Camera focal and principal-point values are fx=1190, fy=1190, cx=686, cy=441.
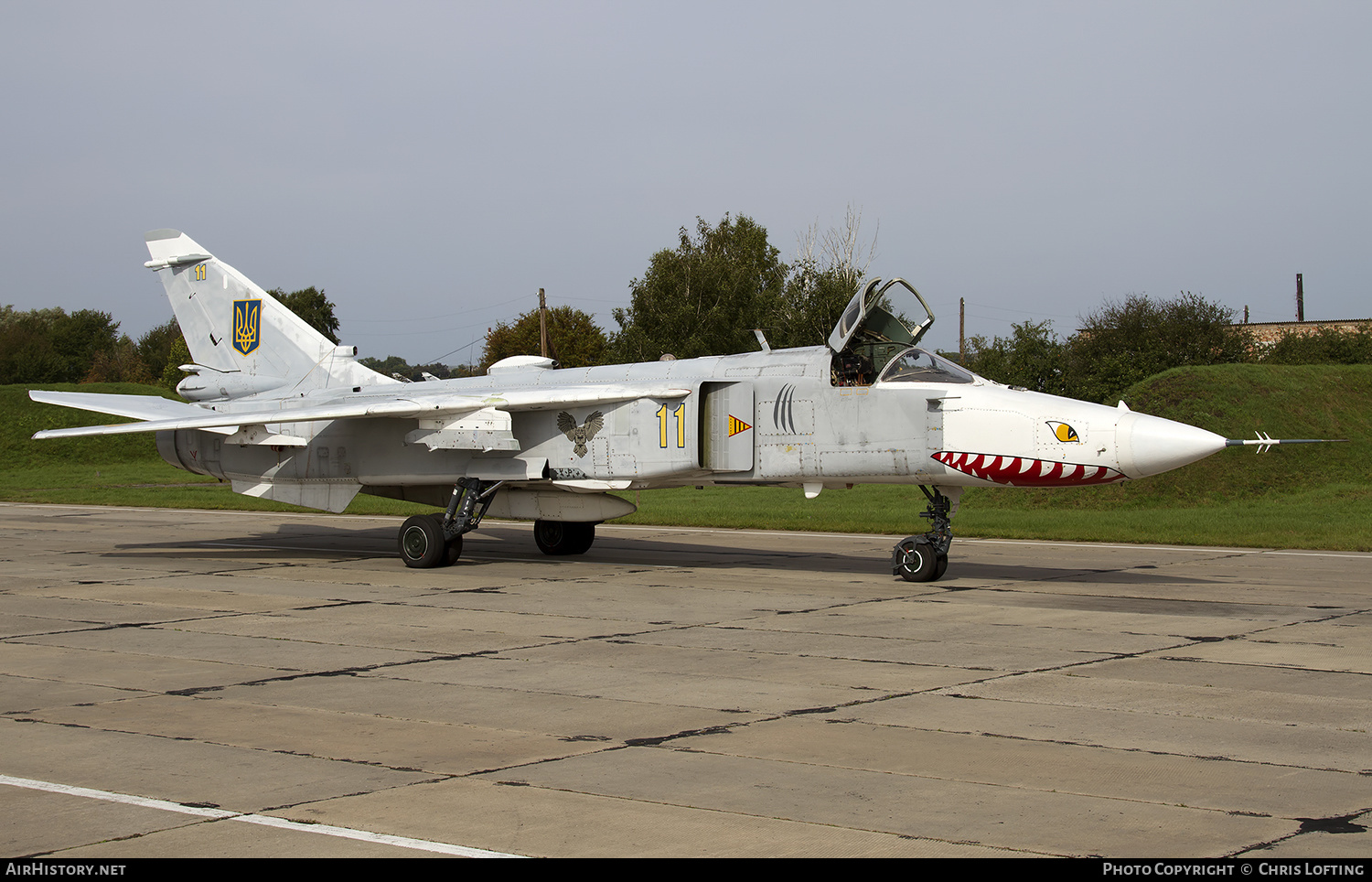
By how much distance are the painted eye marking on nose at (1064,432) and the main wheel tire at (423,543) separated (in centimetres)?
787

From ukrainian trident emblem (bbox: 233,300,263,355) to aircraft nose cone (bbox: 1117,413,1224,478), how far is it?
1255cm

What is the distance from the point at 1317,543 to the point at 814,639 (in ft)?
35.8

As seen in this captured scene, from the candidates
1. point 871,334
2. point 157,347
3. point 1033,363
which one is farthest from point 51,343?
point 871,334

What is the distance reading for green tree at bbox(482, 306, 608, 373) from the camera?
228 feet

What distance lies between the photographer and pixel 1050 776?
19.8ft

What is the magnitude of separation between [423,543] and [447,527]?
412 mm

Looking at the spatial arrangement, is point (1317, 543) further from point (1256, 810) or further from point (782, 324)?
point (782, 324)

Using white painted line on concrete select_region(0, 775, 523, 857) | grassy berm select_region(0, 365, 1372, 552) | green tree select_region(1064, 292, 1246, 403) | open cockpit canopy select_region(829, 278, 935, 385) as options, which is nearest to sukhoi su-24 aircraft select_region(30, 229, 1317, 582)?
open cockpit canopy select_region(829, 278, 935, 385)

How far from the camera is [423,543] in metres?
15.7

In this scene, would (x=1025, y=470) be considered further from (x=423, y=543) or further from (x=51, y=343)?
(x=51, y=343)

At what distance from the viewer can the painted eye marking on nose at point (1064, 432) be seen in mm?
12273

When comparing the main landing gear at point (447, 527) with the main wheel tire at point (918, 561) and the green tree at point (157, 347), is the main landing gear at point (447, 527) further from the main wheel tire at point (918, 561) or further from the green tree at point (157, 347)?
the green tree at point (157, 347)
